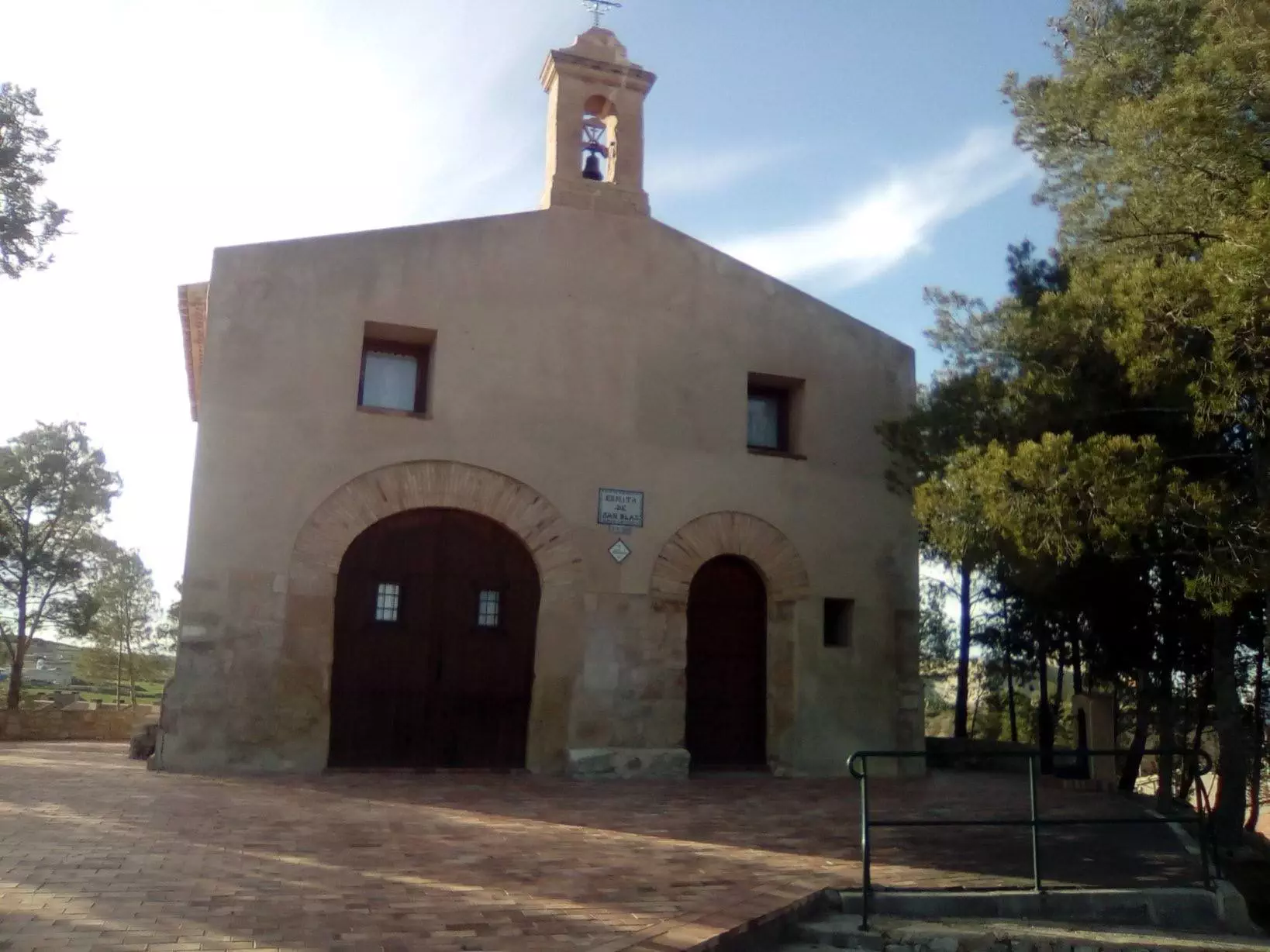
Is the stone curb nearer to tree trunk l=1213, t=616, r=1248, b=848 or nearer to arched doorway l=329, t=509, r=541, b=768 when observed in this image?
tree trunk l=1213, t=616, r=1248, b=848

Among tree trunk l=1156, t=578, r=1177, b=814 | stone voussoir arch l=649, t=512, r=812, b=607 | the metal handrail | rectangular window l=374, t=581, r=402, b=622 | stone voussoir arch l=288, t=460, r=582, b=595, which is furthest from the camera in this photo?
stone voussoir arch l=649, t=512, r=812, b=607

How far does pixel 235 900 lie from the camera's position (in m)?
4.54

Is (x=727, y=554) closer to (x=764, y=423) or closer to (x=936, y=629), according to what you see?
(x=764, y=423)

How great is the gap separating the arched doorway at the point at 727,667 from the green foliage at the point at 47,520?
2472 cm

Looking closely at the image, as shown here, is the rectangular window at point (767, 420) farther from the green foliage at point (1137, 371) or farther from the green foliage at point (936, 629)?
the green foliage at point (936, 629)

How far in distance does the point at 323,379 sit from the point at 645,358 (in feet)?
10.8

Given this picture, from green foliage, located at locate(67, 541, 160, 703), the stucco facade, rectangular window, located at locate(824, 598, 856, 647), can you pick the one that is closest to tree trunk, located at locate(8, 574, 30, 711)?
green foliage, located at locate(67, 541, 160, 703)

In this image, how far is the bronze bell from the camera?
11.6 m

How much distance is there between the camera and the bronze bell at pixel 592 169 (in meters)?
11.6

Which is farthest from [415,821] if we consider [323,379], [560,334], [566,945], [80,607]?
[80,607]

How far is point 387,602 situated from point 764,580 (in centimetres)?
395

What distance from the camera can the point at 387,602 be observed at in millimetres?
9734

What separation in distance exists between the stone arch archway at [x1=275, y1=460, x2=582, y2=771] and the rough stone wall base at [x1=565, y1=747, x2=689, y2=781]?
0.23m

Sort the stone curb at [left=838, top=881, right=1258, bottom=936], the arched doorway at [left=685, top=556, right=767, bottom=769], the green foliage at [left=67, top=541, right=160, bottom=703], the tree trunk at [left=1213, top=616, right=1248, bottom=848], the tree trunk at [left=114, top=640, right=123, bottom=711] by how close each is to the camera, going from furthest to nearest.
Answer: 1. the tree trunk at [left=114, top=640, right=123, bottom=711]
2. the green foliage at [left=67, top=541, right=160, bottom=703]
3. the arched doorway at [left=685, top=556, right=767, bottom=769]
4. the tree trunk at [left=1213, top=616, right=1248, bottom=848]
5. the stone curb at [left=838, top=881, right=1258, bottom=936]
